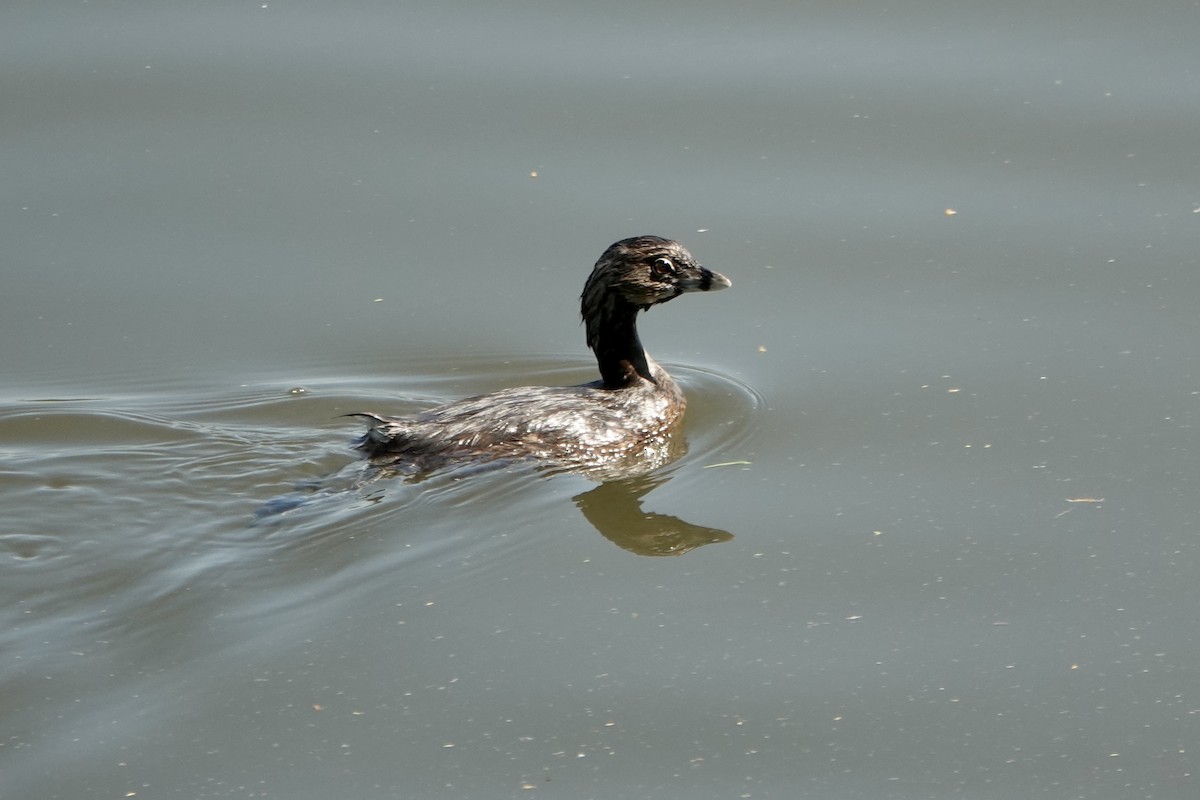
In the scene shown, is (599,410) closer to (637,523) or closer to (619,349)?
(619,349)

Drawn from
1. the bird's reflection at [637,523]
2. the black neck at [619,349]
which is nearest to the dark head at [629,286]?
the black neck at [619,349]

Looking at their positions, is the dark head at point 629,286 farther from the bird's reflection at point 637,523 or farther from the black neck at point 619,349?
the bird's reflection at point 637,523

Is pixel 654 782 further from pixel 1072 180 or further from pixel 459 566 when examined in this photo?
pixel 1072 180

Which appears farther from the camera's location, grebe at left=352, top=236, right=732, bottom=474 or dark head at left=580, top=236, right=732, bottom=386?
dark head at left=580, top=236, right=732, bottom=386

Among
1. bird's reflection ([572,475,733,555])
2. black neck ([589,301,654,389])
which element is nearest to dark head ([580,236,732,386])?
black neck ([589,301,654,389])

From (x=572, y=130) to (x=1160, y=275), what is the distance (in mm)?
3710

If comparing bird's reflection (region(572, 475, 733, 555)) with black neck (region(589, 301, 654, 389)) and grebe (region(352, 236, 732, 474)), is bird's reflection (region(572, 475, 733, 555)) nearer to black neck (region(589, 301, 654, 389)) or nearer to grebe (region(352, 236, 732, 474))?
grebe (region(352, 236, 732, 474))

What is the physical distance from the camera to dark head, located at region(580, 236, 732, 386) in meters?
9.07

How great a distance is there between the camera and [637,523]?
26.5ft

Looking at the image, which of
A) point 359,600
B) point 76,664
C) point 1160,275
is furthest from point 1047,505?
point 76,664

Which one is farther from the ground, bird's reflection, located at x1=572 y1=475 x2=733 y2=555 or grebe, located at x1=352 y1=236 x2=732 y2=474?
grebe, located at x1=352 y1=236 x2=732 y2=474

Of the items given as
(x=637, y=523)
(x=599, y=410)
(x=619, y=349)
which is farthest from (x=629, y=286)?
(x=637, y=523)

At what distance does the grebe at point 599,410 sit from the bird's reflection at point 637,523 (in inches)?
10.1

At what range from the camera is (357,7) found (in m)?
12.3
